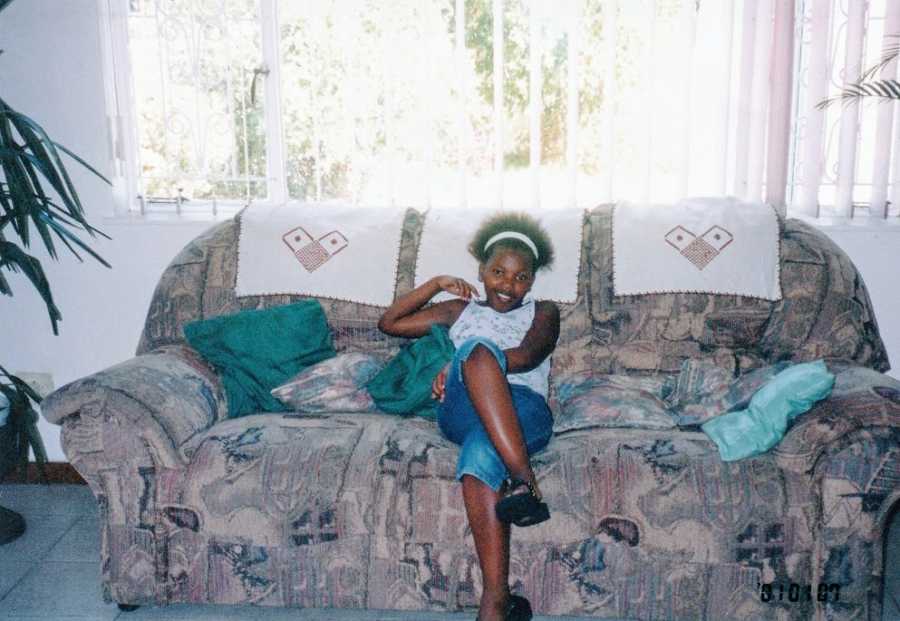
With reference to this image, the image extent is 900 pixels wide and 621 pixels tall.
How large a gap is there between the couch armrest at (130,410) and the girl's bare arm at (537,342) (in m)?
0.86

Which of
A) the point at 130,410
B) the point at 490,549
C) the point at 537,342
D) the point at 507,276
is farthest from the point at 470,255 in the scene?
the point at 130,410

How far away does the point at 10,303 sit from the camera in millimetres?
3027

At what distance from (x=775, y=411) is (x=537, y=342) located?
631 millimetres

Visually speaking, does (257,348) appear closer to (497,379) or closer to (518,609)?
(497,379)

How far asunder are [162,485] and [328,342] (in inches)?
27.4

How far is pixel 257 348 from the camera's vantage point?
7.79 ft

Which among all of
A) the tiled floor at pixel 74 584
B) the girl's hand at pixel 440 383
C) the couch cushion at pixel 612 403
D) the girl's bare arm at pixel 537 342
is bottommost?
the tiled floor at pixel 74 584

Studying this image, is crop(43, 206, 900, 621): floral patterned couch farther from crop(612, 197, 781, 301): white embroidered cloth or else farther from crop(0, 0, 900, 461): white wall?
crop(0, 0, 900, 461): white wall

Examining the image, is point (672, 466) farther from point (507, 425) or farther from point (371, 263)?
point (371, 263)

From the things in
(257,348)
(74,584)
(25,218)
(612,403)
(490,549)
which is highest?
(25,218)

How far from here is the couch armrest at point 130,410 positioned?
195 centimetres

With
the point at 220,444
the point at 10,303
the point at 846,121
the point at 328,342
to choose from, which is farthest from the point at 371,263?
the point at 846,121

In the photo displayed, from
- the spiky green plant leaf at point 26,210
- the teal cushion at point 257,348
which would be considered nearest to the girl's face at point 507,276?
the teal cushion at point 257,348

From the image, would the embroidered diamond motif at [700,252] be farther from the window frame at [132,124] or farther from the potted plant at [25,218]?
the potted plant at [25,218]
